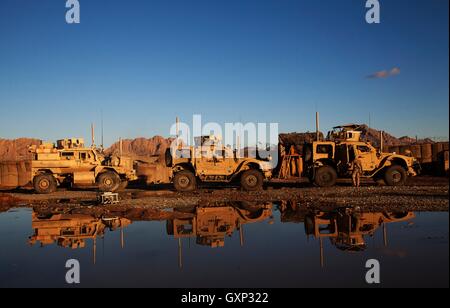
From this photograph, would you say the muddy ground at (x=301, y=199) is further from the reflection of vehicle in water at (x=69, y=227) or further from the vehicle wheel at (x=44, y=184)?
the vehicle wheel at (x=44, y=184)

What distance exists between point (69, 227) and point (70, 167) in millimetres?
10178

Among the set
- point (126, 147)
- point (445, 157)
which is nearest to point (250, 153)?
point (445, 157)

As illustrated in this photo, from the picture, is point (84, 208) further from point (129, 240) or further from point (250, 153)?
point (250, 153)

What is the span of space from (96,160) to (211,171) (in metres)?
6.14

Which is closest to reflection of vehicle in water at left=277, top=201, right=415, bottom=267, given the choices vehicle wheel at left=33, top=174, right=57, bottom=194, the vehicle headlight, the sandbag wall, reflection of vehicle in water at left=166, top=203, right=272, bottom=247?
reflection of vehicle in water at left=166, top=203, right=272, bottom=247

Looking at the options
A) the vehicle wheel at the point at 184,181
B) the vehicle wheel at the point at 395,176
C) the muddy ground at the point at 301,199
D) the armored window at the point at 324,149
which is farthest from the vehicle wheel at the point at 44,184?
the vehicle wheel at the point at 395,176

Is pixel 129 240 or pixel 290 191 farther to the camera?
pixel 290 191

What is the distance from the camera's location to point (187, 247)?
25.7ft

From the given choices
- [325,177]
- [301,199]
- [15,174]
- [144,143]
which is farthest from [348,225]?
[144,143]

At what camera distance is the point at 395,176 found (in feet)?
58.3

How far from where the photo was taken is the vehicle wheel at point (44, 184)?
61.7 ft

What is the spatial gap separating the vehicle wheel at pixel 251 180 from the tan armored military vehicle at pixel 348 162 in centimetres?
258

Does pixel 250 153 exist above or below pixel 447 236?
above
